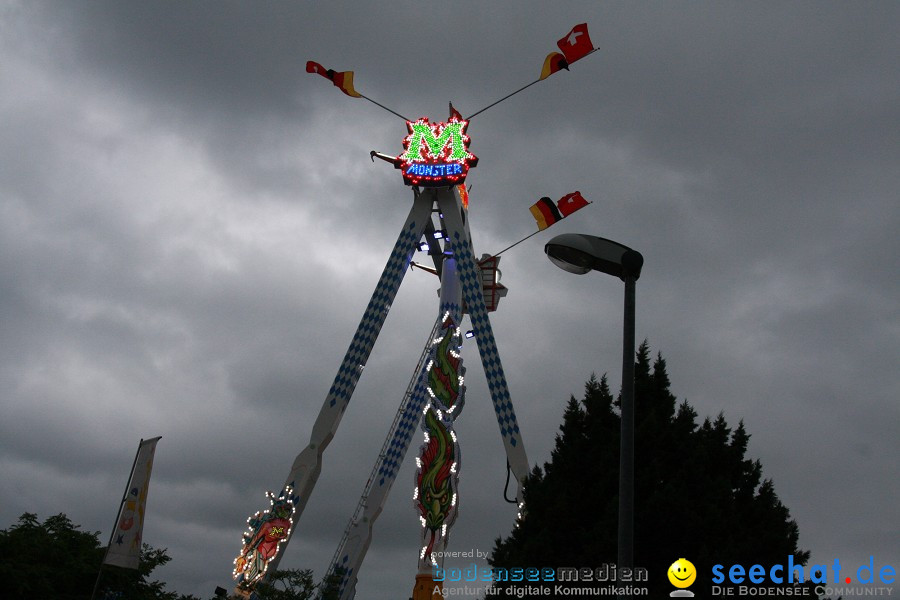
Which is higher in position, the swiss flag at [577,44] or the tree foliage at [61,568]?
the swiss flag at [577,44]

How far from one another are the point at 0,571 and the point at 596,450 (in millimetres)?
17044

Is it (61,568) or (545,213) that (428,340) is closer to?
(545,213)

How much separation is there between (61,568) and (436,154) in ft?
59.2

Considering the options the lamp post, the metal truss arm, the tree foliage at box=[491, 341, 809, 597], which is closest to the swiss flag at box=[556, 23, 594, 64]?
the metal truss arm

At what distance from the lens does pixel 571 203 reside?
111 ft

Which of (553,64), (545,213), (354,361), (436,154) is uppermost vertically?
(553,64)

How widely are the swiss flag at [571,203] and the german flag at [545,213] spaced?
0.72 feet

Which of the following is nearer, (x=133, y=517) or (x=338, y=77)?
(x=133, y=517)

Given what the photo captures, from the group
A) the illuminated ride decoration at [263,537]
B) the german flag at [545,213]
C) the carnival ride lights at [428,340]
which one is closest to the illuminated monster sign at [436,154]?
the carnival ride lights at [428,340]

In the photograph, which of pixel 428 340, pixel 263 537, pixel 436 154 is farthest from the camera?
pixel 428 340

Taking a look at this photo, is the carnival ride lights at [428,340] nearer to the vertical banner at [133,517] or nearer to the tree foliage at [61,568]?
the tree foliage at [61,568]

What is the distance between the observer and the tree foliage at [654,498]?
1719 centimetres

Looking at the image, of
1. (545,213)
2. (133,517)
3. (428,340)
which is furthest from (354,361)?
(133,517)

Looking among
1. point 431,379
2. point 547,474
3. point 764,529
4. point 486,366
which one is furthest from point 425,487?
point 764,529
